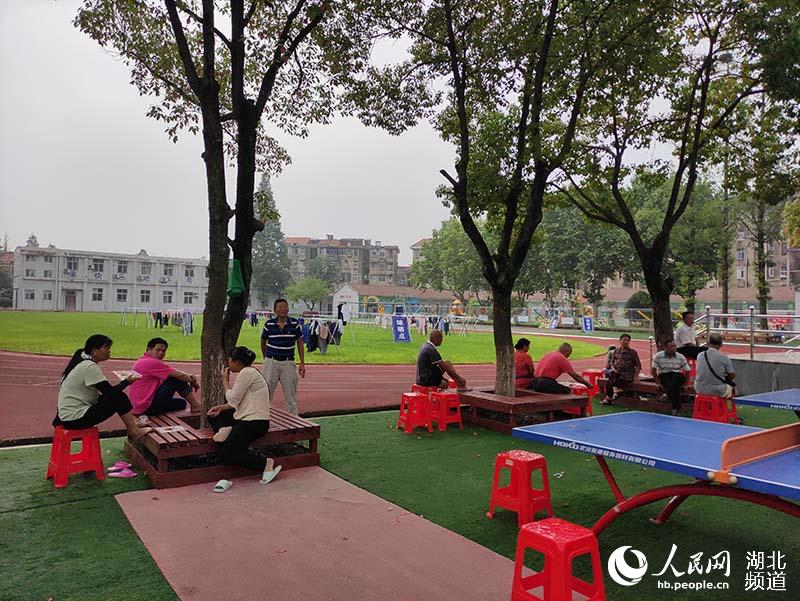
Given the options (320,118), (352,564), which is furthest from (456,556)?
(320,118)

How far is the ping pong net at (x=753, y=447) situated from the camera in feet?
10.3

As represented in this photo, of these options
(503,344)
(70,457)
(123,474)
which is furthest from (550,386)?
(70,457)

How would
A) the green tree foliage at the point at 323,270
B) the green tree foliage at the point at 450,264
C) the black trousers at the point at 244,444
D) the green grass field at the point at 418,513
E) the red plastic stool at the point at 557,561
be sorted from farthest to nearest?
the green tree foliage at the point at 323,270 < the green tree foliage at the point at 450,264 < the black trousers at the point at 244,444 < the green grass field at the point at 418,513 < the red plastic stool at the point at 557,561

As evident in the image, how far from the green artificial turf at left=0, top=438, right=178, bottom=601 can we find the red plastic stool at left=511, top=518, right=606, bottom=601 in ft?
6.58

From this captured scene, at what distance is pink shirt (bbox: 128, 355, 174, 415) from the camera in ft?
22.4

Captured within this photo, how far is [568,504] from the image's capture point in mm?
5141

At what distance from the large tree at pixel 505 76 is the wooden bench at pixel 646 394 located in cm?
336

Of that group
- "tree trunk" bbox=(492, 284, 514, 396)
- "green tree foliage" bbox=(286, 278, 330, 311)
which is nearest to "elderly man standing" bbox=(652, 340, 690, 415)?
"tree trunk" bbox=(492, 284, 514, 396)

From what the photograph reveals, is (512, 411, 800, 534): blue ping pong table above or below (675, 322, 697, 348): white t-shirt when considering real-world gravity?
below

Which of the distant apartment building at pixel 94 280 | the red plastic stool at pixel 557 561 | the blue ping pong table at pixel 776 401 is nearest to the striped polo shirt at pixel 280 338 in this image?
the red plastic stool at pixel 557 561

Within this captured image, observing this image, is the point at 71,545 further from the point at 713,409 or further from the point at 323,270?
the point at 323,270

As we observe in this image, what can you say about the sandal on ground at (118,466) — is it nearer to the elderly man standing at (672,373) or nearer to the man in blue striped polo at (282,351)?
the man in blue striped polo at (282,351)

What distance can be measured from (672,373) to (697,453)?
6.98 meters

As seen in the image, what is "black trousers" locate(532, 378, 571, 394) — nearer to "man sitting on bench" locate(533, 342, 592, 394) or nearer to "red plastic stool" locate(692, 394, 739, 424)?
"man sitting on bench" locate(533, 342, 592, 394)
